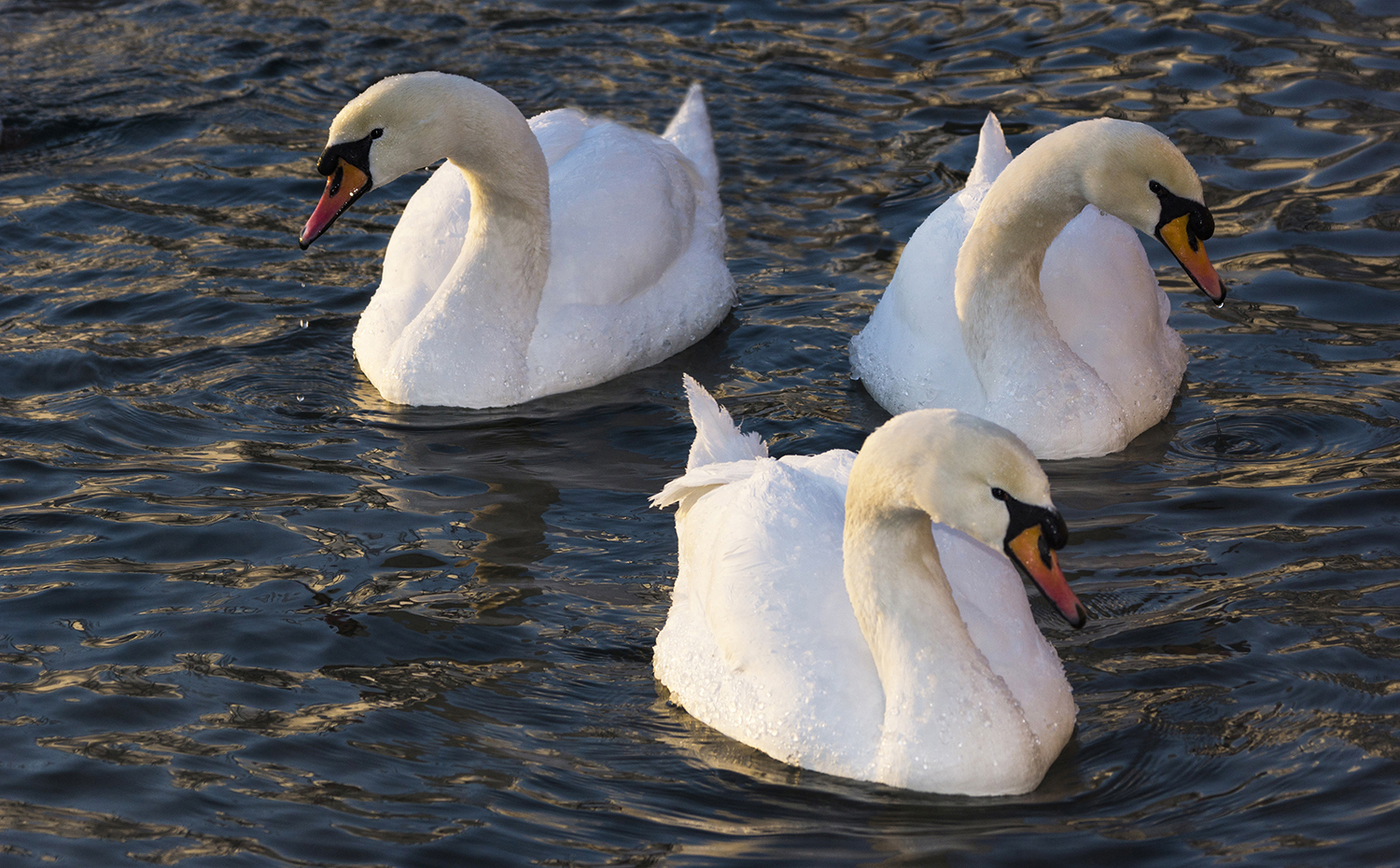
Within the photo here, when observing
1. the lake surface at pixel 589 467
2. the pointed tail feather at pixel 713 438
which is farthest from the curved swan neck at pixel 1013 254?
the pointed tail feather at pixel 713 438

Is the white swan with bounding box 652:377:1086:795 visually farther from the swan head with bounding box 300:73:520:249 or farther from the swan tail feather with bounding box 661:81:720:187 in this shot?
the swan tail feather with bounding box 661:81:720:187

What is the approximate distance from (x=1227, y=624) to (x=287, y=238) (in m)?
Result: 6.39

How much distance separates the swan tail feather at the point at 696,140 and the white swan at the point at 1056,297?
2.09 m

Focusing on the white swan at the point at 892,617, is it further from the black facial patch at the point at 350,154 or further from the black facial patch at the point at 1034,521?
the black facial patch at the point at 350,154

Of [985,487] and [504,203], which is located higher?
[985,487]

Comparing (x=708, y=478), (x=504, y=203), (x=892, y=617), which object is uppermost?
(x=504, y=203)

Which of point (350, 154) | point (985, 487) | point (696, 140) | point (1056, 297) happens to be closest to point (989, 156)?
point (1056, 297)

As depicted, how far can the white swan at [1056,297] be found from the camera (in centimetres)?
771

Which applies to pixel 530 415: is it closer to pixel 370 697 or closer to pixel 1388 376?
pixel 370 697

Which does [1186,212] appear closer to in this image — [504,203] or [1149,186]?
[1149,186]

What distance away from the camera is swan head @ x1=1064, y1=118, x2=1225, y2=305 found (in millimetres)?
7598

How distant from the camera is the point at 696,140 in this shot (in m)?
10.8

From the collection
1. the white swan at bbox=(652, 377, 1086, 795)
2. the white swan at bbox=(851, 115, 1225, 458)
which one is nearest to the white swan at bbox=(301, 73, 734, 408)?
the white swan at bbox=(851, 115, 1225, 458)

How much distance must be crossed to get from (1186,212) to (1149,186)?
0.62 feet
